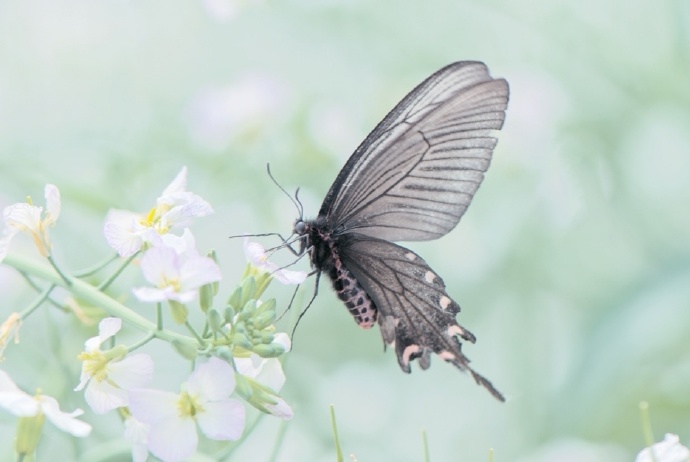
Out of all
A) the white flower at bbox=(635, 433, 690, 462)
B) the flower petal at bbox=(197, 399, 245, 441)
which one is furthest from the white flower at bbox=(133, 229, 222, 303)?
the white flower at bbox=(635, 433, 690, 462)

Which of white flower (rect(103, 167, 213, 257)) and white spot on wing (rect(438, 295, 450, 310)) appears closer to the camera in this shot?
white flower (rect(103, 167, 213, 257))

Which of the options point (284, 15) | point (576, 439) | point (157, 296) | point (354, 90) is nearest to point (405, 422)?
point (576, 439)

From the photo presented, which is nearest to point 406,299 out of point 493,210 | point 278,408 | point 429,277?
point 429,277

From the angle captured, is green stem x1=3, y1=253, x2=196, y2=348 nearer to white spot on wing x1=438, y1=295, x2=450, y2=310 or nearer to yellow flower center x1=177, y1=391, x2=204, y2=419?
yellow flower center x1=177, y1=391, x2=204, y2=419

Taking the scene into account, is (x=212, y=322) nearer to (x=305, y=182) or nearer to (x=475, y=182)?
(x=475, y=182)

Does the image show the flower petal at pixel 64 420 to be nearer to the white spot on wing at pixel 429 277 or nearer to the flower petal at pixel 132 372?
the flower petal at pixel 132 372

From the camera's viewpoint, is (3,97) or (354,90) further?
(3,97)

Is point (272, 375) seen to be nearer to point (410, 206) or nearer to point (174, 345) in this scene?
point (174, 345)
